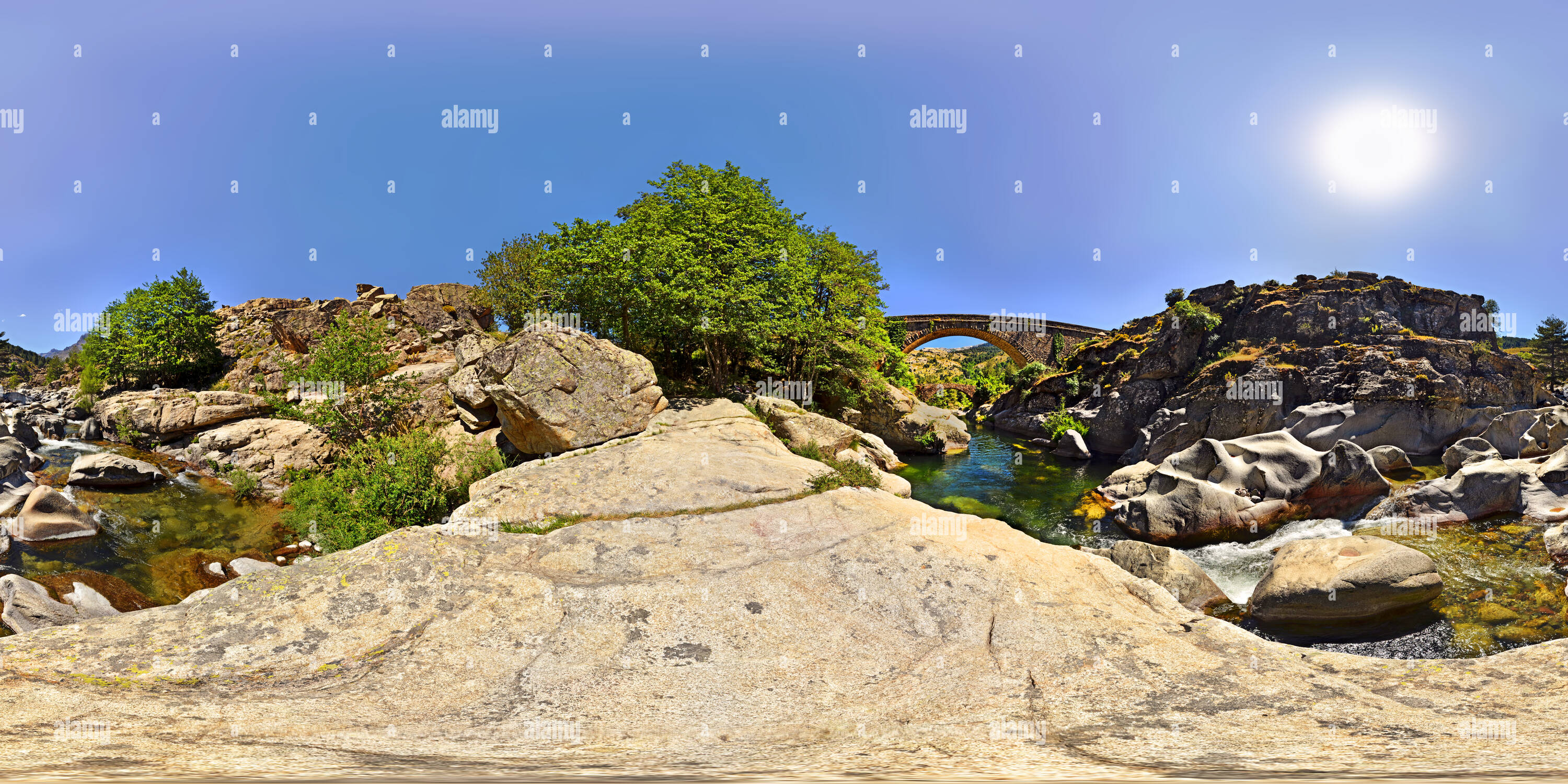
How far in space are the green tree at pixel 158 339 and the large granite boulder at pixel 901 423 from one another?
4653 centimetres

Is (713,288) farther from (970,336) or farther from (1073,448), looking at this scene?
(970,336)

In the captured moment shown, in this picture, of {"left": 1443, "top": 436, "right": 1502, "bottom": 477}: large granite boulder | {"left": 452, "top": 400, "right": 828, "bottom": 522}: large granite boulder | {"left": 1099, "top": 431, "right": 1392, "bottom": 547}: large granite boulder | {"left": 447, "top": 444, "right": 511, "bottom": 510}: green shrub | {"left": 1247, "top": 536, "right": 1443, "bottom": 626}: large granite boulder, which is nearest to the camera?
{"left": 1247, "top": 536, "right": 1443, "bottom": 626}: large granite boulder

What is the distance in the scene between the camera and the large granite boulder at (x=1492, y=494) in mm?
17344

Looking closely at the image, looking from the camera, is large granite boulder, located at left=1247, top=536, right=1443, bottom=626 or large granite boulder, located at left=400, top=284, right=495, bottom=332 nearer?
large granite boulder, located at left=1247, top=536, right=1443, bottom=626

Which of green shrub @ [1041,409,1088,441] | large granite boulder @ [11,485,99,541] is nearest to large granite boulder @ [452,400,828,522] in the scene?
large granite boulder @ [11,485,99,541]

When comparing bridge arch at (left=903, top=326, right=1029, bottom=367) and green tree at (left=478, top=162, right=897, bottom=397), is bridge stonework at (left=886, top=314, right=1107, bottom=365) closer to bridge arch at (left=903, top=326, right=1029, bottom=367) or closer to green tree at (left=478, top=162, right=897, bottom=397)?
bridge arch at (left=903, top=326, right=1029, bottom=367)

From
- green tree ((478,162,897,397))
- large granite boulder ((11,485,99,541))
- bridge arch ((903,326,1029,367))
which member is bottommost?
large granite boulder ((11,485,99,541))

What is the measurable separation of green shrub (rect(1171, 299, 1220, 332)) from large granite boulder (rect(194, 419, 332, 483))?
52.1m

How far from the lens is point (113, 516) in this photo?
18.3 meters

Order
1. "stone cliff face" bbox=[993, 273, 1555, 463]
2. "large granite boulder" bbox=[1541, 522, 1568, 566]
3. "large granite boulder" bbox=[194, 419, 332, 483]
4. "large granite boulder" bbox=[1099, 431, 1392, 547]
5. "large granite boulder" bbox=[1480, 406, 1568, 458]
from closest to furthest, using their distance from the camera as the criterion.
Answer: "large granite boulder" bbox=[1541, 522, 1568, 566]
"large granite boulder" bbox=[1099, 431, 1392, 547]
"large granite boulder" bbox=[1480, 406, 1568, 458]
"large granite boulder" bbox=[194, 419, 332, 483]
"stone cliff face" bbox=[993, 273, 1555, 463]

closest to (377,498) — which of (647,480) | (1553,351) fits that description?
(647,480)

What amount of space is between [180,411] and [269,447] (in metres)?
6.95

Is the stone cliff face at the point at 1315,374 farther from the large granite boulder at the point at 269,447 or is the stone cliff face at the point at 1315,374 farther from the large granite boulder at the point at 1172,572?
the large granite boulder at the point at 269,447

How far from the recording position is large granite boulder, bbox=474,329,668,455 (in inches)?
728
